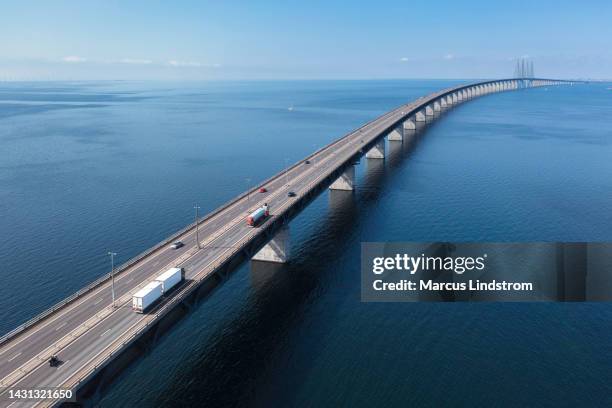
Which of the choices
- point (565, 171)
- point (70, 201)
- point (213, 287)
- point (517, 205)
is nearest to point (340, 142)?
point (517, 205)

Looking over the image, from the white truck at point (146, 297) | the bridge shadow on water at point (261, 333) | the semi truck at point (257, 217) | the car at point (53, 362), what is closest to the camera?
the car at point (53, 362)

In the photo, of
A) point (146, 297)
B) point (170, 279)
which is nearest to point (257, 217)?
point (170, 279)

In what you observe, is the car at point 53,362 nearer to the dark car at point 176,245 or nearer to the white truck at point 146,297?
the white truck at point 146,297

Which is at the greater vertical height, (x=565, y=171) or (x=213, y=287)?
(x=565, y=171)

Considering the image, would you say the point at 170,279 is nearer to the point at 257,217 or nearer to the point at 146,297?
the point at 146,297

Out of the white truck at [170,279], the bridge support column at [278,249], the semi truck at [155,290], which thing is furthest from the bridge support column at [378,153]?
the white truck at [170,279]

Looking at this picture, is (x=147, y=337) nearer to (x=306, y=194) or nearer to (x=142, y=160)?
(x=306, y=194)
